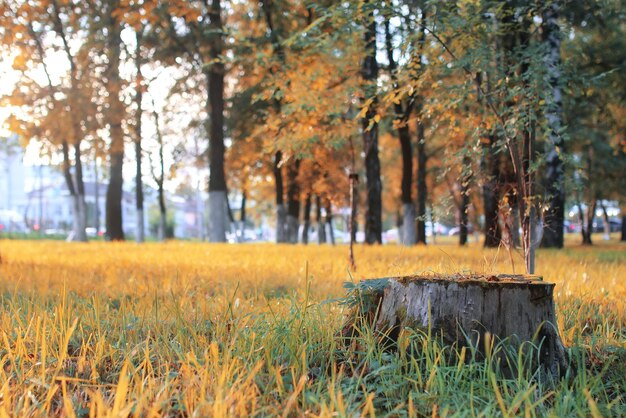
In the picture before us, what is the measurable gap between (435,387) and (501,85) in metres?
3.90

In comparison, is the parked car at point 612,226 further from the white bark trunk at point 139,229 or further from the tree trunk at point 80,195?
the tree trunk at point 80,195

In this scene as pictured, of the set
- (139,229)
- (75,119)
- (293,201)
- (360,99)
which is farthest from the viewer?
(293,201)

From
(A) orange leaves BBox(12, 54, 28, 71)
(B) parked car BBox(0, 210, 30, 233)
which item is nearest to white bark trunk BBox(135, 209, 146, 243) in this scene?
(A) orange leaves BBox(12, 54, 28, 71)

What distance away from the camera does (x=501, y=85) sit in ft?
18.2

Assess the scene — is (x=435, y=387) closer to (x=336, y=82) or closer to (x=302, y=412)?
(x=302, y=412)

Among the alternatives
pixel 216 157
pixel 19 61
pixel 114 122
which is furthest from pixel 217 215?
pixel 19 61

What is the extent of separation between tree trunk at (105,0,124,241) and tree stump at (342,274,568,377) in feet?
25.0

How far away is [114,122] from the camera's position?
17.5m

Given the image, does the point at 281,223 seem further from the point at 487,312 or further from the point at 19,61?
the point at 487,312

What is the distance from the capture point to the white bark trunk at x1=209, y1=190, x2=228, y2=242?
58.9 feet

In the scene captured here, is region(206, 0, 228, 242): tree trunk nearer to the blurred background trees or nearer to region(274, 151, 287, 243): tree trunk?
the blurred background trees

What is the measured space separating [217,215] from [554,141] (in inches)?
559

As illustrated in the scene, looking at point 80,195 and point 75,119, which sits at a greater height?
point 75,119

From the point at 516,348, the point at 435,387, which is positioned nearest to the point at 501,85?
the point at 516,348
